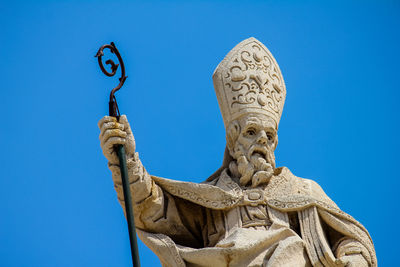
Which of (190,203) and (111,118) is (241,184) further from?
(111,118)

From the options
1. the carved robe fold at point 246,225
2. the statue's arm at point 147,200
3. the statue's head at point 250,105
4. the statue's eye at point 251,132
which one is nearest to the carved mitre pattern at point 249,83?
→ the statue's head at point 250,105

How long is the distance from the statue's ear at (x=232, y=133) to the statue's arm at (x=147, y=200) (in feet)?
2.59

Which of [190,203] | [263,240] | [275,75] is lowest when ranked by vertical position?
[263,240]

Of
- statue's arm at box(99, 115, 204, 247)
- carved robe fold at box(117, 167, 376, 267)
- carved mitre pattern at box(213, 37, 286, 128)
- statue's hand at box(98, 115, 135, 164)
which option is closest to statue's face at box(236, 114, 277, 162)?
carved mitre pattern at box(213, 37, 286, 128)

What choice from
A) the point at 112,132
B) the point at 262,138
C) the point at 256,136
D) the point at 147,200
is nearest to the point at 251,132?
the point at 256,136

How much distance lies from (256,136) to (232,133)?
29cm

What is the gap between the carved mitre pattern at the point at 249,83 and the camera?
1419 centimetres

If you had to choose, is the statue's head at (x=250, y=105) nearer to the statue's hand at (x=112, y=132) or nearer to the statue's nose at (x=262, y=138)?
the statue's nose at (x=262, y=138)

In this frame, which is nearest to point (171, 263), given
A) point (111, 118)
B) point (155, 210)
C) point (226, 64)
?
point (155, 210)

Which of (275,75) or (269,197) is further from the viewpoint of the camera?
(275,75)

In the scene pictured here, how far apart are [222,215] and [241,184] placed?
0.42 metres

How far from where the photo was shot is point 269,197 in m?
13.7

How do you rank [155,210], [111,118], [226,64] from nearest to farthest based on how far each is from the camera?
[111,118]
[155,210]
[226,64]

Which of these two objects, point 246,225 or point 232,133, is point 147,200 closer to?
point 246,225
